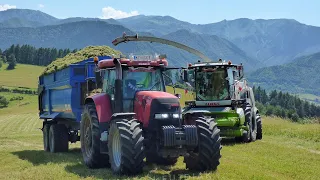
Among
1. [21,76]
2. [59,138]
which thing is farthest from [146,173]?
[21,76]

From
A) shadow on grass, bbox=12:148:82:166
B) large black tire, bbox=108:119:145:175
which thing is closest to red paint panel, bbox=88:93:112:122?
large black tire, bbox=108:119:145:175

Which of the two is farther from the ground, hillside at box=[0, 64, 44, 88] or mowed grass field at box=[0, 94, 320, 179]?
hillside at box=[0, 64, 44, 88]

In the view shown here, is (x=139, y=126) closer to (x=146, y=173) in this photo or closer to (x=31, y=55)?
(x=146, y=173)

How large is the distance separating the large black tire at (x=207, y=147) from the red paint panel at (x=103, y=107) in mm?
2760

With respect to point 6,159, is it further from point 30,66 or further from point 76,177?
point 30,66

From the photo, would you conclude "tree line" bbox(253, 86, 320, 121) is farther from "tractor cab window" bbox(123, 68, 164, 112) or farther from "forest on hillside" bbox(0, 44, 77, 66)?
"tractor cab window" bbox(123, 68, 164, 112)

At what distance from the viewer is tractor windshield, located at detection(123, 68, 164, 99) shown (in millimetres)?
12031

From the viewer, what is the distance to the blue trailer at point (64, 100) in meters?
15.6

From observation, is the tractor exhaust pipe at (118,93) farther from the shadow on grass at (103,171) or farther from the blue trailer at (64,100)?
the blue trailer at (64,100)

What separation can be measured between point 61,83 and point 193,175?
794 cm

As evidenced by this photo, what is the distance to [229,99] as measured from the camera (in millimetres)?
20688

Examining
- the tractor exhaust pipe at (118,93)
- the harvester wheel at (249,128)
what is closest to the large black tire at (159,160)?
the tractor exhaust pipe at (118,93)

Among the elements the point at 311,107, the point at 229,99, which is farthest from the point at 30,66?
the point at 229,99

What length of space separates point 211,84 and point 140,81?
950 centimetres
